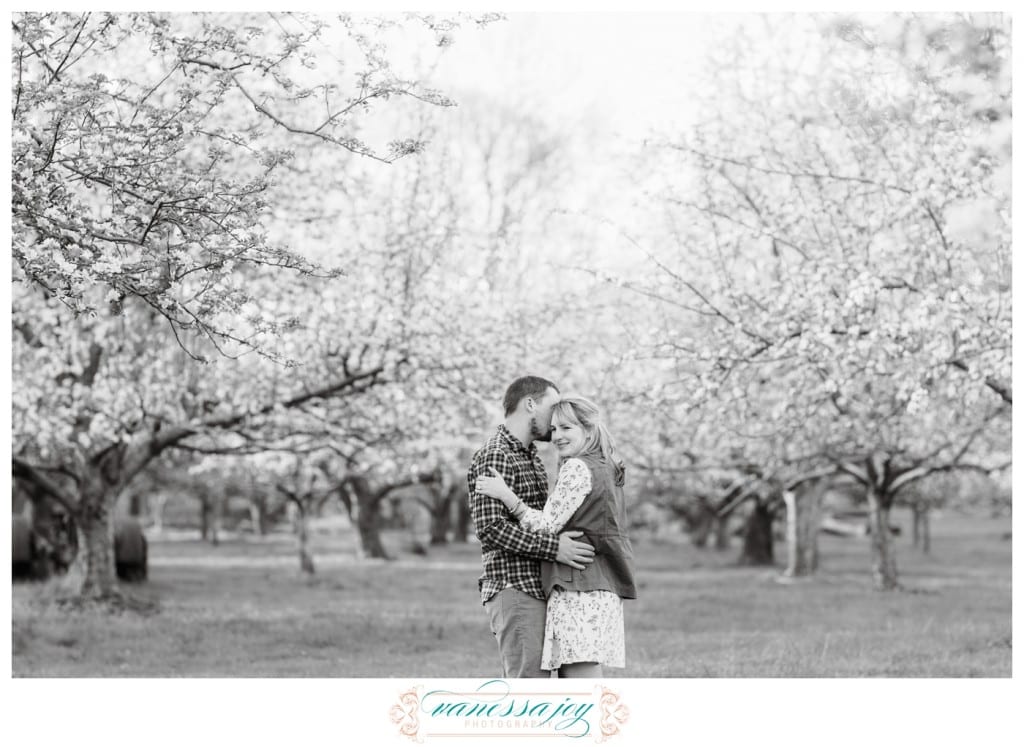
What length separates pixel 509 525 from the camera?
22.0 ft

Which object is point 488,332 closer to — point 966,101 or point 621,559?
point 966,101

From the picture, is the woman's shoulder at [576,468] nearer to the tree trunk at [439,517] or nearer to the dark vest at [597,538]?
the dark vest at [597,538]

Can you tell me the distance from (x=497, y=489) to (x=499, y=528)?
23cm

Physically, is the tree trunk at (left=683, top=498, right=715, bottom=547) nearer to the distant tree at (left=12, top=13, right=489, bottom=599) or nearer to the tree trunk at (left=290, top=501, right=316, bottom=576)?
the tree trunk at (left=290, top=501, right=316, bottom=576)

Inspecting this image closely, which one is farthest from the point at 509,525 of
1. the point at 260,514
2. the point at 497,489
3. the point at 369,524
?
the point at 260,514

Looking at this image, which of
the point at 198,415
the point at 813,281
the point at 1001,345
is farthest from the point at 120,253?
the point at 198,415

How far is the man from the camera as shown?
22.0ft

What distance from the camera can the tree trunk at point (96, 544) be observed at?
65.3ft

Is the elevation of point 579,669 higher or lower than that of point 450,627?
higher

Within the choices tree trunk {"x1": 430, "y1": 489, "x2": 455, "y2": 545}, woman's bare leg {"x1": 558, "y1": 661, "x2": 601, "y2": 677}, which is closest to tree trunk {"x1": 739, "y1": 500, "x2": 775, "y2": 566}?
tree trunk {"x1": 430, "y1": 489, "x2": 455, "y2": 545}

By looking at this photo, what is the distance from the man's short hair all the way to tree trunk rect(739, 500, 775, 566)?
1250 inches

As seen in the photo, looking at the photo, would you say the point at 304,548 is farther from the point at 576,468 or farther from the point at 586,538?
the point at 576,468
